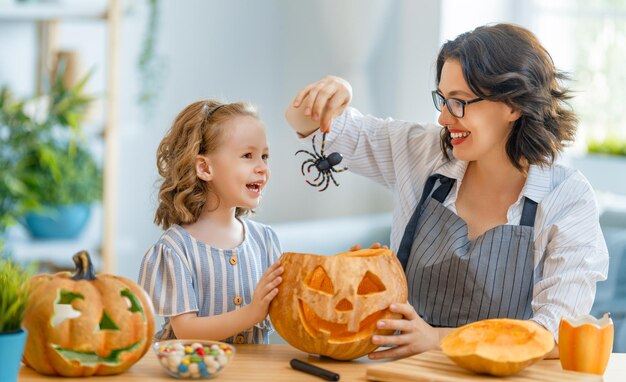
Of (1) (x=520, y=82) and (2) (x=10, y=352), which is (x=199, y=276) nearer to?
(2) (x=10, y=352)

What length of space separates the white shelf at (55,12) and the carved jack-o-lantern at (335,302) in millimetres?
2500

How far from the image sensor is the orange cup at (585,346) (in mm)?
1408

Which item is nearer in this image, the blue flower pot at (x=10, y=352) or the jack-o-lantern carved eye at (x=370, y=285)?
the blue flower pot at (x=10, y=352)

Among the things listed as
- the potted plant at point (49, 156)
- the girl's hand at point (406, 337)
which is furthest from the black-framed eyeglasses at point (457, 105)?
the potted plant at point (49, 156)

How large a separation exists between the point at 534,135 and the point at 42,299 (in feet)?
3.50

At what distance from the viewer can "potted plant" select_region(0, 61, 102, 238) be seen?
11.8 feet

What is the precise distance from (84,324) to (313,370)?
354mm

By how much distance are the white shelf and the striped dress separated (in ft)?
6.95

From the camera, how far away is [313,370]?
1.40 meters

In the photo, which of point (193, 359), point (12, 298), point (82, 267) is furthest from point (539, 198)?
point (12, 298)

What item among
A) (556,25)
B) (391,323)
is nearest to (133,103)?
(556,25)

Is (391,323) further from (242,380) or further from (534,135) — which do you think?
(534,135)

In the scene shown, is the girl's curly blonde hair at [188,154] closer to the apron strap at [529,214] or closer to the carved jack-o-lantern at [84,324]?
the carved jack-o-lantern at [84,324]

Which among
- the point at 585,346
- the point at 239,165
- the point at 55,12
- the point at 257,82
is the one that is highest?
the point at 55,12
